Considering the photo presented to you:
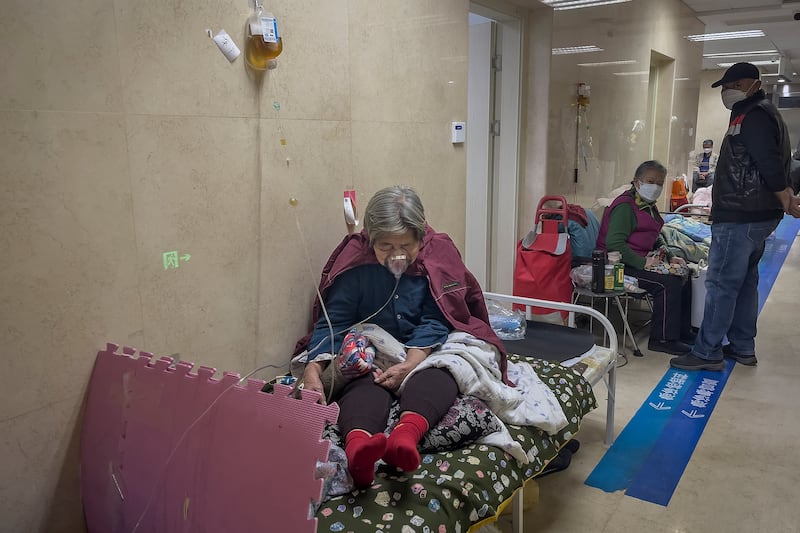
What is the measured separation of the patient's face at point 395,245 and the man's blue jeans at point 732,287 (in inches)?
94.0

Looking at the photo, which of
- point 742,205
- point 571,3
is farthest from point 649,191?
point 571,3

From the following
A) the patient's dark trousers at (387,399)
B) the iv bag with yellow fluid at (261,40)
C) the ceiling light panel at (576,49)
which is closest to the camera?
the patient's dark trousers at (387,399)

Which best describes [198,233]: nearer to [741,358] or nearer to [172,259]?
[172,259]

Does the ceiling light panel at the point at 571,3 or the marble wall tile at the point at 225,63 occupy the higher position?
the ceiling light panel at the point at 571,3

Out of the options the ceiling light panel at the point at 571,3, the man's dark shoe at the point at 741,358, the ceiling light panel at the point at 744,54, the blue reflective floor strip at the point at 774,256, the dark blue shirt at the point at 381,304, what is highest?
the ceiling light panel at the point at 744,54

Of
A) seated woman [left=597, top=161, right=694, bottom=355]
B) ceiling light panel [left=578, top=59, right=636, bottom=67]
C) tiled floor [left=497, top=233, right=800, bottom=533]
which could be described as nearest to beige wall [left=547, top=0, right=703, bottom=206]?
ceiling light panel [left=578, top=59, right=636, bottom=67]

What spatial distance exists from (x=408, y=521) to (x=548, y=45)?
3798 millimetres

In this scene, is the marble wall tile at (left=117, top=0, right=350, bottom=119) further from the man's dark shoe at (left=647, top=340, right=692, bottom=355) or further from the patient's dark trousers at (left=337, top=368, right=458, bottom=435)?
the man's dark shoe at (left=647, top=340, right=692, bottom=355)

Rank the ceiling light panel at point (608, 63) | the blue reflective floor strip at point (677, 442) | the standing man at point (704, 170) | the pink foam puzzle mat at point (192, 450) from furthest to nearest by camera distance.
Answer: the standing man at point (704, 170)
the ceiling light panel at point (608, 63)
the blue reflective floor strip at point (677, 442)
the pink foam puzzle mat at point (192, 450)

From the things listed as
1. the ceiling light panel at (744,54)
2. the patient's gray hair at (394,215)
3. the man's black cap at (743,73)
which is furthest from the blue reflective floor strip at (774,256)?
the patient's gray hair at (394,215)

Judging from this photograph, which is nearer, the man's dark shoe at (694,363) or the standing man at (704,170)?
the man's dark shoe at (694,363)

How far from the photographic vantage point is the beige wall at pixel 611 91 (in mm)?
4609

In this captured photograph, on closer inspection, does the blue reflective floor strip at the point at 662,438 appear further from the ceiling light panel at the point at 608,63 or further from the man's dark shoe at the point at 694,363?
the ceiling light panel at the point at 608,63

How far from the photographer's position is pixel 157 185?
1.84 m
